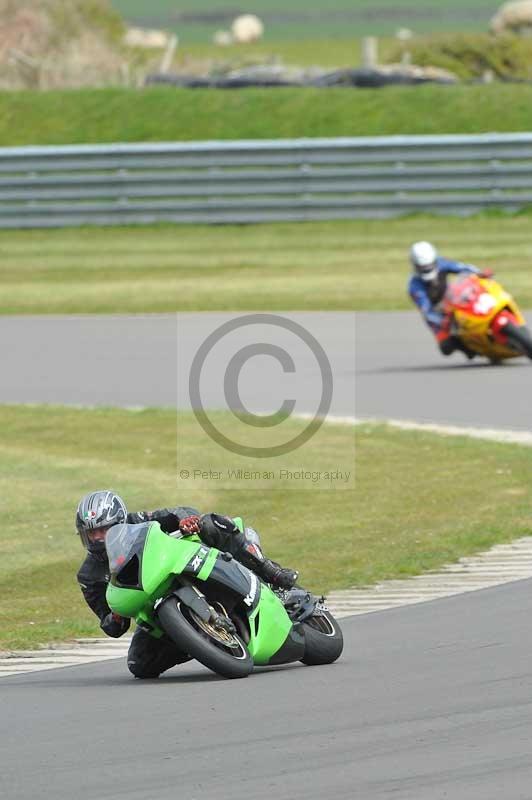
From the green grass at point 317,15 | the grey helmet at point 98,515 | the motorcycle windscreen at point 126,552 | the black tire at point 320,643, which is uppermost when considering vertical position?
the green grass at point 317,15

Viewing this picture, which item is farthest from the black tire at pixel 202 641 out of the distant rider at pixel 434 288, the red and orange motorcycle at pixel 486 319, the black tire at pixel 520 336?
the distant rider at pixel 434 288

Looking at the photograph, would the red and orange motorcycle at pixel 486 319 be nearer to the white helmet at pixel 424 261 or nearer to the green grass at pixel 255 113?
the white helmet at pixel 424 261

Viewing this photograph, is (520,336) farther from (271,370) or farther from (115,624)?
(115,624)

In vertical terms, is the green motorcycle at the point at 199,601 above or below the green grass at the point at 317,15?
below

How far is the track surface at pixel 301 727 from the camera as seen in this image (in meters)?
5.31

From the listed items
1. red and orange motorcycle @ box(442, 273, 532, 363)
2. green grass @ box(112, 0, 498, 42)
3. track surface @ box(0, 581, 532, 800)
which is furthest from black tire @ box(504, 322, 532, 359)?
green grass @ box(112, 0, 498, 42)

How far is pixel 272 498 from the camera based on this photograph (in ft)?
41.9

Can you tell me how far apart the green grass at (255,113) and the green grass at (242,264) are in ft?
13.5

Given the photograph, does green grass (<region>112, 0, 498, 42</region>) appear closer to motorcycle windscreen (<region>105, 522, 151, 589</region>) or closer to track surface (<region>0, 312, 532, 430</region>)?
track surface (<region>0, 312, 532, 430</region>)

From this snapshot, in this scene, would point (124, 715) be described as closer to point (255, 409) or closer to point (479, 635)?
point (479, 635)

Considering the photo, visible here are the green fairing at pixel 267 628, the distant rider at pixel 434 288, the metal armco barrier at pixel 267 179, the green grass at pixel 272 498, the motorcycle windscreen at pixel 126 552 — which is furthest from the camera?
the metal armco barrier at pixel 267 179

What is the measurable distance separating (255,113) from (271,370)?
58.9 feet

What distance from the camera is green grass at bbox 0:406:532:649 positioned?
10.2 m

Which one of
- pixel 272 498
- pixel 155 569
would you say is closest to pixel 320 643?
pixel 155 569
